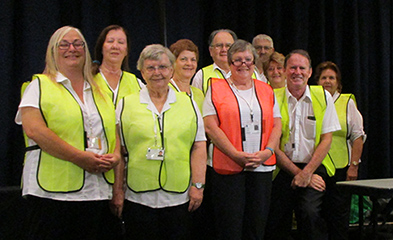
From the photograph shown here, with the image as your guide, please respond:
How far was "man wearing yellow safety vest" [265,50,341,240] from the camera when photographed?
2.82m

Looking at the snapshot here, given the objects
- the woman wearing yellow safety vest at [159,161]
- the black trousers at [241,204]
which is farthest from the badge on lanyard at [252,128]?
the woman wearing yellow safety vest at [159,161]

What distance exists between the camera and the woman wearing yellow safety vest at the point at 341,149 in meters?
2.98

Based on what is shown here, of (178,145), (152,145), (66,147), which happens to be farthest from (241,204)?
(66,147)

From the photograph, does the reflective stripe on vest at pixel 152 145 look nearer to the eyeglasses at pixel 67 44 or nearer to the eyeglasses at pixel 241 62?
the eyeglasses at pixel 67 44

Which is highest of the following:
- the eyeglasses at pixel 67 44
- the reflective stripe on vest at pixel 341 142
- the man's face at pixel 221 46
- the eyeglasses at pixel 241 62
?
the man's face at pixel 221 46

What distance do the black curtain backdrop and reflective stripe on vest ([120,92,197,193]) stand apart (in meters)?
1.49

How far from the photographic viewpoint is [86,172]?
2068 mm

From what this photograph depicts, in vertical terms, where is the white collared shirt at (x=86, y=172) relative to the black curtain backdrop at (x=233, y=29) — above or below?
below

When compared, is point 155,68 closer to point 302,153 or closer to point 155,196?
point 155,196

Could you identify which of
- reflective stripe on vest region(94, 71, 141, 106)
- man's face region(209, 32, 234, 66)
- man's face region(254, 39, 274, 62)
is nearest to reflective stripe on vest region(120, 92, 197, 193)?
reflective stripe on vest region(94, 71, 141, 106)

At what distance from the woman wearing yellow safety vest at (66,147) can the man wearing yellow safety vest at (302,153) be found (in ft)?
3.91

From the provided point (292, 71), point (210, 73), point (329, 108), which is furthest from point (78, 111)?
point (329, 108)

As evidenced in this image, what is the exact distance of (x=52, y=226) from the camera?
1964 millimetres

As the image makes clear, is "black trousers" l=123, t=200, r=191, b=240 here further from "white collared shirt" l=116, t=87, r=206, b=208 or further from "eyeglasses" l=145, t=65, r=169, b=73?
"eyeglasses" l=145, t=65, r=169, b=73
